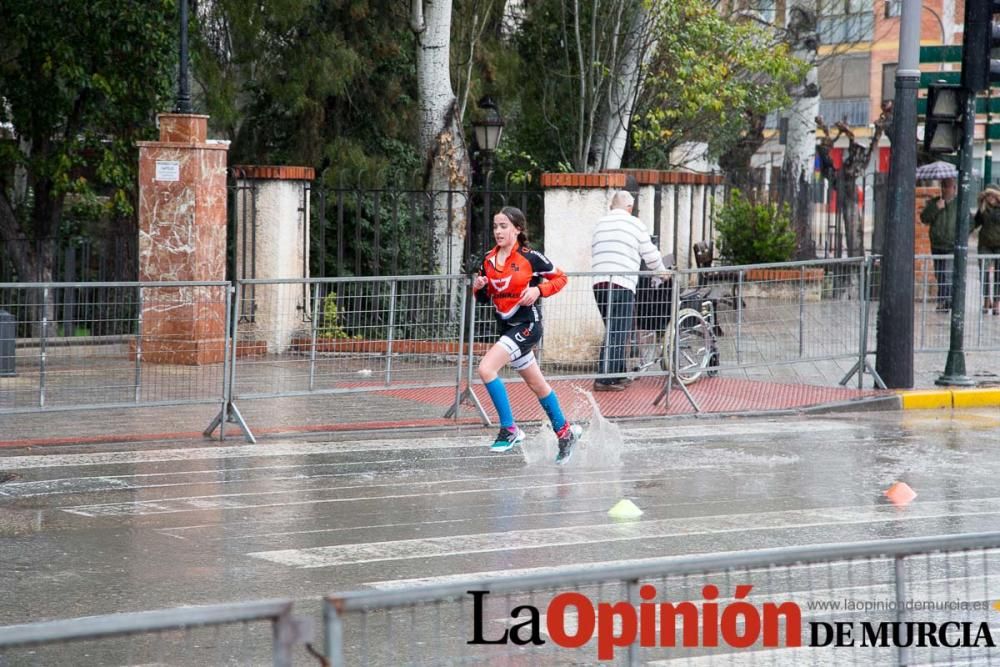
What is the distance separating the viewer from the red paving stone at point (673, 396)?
14102 mm

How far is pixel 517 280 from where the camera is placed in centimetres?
1141

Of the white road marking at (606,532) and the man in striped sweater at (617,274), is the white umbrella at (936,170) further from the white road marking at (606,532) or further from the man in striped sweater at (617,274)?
the white road marking at (606,532)

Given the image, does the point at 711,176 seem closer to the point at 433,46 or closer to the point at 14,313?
the point at 433,46

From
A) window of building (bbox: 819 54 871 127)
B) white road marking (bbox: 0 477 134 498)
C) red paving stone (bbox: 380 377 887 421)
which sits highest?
window of building (bbox: 819 54 871 127)

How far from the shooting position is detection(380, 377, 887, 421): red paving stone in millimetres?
14102

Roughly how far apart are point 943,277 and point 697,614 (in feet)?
46.1

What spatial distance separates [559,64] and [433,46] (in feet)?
23.0

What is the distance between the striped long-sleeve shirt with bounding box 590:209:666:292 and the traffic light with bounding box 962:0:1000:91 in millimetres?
3551

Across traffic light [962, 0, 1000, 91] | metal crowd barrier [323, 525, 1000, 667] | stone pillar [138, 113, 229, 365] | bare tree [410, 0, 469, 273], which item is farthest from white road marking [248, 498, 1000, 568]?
bare tree [410, 0, 469, 273]

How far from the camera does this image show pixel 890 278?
595 inches

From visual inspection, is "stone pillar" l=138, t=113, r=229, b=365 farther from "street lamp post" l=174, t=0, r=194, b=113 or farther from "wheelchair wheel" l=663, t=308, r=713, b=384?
"wheelchair wheel" l=663, t=308, r=713, b=384

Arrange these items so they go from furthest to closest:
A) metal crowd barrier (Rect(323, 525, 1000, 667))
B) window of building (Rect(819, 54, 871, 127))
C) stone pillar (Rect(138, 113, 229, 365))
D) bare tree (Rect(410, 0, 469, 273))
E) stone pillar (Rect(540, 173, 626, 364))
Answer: window of building (Rect(819, 54, 871, 127)) → bare tree (Rect(410, 0, 469, 273)) → stone pillar (Rect(540, 173, 626, 364)) → stone pillar (Rect(138, 113, 229, 365)) → metal crowd barrier (Rect(323, 525, 1000, 667))

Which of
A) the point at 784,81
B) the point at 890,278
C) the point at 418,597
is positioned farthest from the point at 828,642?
the point at 784,81

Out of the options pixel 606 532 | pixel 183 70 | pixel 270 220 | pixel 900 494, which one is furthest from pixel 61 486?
pixel 270 220
